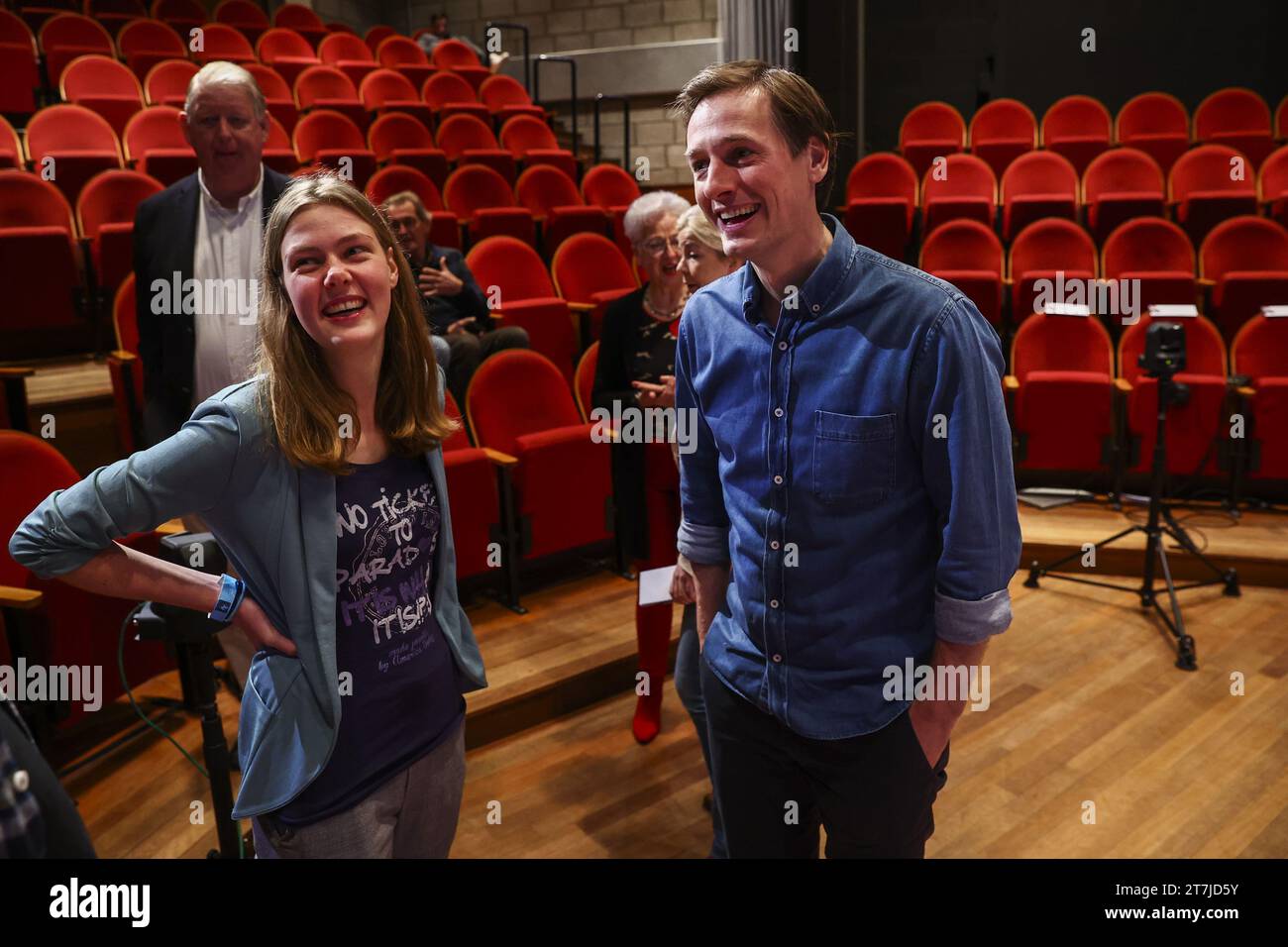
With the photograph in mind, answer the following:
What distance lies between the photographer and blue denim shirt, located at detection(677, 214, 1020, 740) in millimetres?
704

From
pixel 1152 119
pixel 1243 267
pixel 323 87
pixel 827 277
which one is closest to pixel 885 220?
pixel 1243 267

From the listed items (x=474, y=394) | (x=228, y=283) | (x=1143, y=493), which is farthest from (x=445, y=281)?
(x=1143, y=493)

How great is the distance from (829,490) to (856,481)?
0.02 m

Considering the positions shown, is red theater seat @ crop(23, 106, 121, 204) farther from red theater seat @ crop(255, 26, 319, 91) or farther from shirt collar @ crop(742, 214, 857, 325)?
shirt collar @ crop(742, 214, 857, 325)

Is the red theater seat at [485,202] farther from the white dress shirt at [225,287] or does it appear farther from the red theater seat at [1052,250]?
the white dress shirt at [225,287]

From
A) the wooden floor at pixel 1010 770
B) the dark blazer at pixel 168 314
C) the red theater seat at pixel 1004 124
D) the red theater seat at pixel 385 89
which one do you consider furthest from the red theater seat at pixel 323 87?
the wooden floor at pixel 1010 770

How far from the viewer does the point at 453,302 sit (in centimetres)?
254

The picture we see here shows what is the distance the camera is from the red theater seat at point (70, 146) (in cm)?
312

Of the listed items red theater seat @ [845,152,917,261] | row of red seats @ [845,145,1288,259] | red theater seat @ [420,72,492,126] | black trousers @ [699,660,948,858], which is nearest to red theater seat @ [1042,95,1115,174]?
row of red seats @ [845,145,1288,259]

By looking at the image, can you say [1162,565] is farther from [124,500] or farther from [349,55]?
[349,55]

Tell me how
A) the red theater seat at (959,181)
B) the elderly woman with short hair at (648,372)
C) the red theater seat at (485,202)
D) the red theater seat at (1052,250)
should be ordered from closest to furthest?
the elderly woman with short hair at (648,372), the red theater seat at (1052,250), the red theater seat at (485,202), the red theater seat at (959,181)

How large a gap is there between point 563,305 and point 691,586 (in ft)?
6.77

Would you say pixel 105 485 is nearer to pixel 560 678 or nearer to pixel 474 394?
pixel 560 678

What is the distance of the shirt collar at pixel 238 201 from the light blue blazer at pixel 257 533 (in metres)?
0.83
